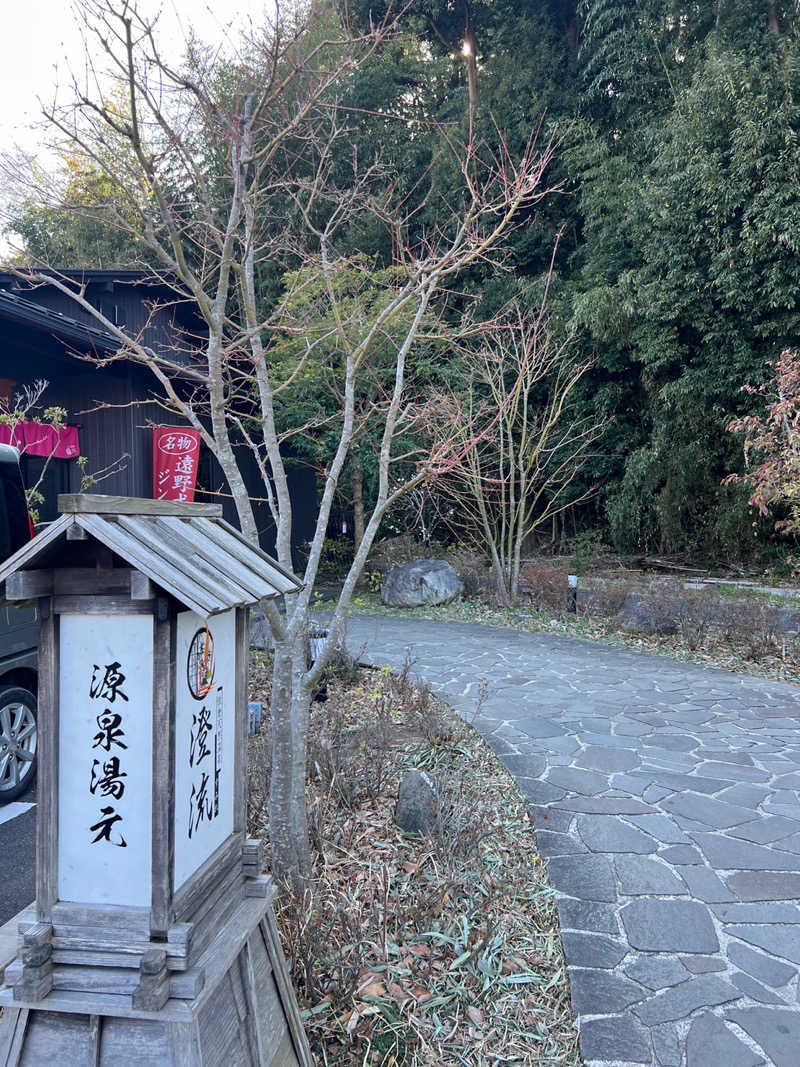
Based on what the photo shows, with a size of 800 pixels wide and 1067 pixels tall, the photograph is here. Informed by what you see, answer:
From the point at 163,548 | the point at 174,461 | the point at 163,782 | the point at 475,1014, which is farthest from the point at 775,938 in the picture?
the point at 174,461

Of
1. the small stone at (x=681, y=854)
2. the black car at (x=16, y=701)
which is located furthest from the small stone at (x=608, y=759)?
the black car at (x=16, y=701)

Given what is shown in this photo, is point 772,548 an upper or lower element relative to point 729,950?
upper

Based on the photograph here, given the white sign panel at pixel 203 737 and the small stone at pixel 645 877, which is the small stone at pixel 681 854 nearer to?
the small stone at pixel 645 877

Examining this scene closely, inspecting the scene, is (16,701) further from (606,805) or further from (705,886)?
(705,886)

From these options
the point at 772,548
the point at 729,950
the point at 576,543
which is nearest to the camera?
the point at 729,950

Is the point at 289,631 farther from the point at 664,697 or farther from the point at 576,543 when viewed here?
the point at 576,543

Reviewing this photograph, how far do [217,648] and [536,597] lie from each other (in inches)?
400

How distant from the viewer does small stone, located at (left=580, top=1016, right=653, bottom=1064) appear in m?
2.41

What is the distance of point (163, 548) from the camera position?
165 centimetres

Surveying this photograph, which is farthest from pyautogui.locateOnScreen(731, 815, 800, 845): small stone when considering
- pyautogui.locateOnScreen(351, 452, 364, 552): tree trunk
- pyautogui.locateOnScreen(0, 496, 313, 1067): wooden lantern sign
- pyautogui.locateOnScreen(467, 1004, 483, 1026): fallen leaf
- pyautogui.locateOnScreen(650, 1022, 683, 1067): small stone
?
pyautogui.locateOnScreen(351, 452, 364, 552): tree trunk

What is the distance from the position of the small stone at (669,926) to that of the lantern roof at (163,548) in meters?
2.39

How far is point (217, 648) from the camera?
6.23ft

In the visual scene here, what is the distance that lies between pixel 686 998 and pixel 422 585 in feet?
31.4

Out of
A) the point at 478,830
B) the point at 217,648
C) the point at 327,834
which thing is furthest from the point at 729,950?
the point at 217,648
